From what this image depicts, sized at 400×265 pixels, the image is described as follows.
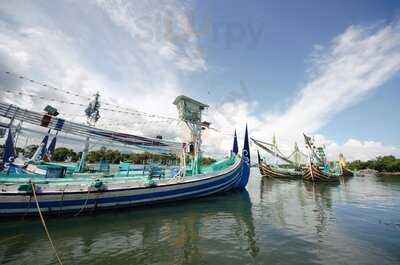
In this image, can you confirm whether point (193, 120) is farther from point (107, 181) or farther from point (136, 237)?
point (136, 237)

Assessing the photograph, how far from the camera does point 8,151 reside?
14.5m

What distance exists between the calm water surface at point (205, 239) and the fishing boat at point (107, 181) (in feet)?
3.01

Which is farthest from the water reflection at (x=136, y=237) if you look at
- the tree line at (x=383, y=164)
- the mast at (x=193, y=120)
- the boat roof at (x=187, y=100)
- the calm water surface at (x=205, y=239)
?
the tree line at (x=383, y=164)

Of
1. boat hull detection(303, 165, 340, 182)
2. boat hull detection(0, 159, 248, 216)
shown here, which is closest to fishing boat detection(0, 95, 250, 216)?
boat hull detection(0, 159, 248, 216)

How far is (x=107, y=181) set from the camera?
14.6 m

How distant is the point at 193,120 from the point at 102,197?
11.1 meters

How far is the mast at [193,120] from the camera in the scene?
19953 millimetres

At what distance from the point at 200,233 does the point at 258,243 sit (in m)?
2.93

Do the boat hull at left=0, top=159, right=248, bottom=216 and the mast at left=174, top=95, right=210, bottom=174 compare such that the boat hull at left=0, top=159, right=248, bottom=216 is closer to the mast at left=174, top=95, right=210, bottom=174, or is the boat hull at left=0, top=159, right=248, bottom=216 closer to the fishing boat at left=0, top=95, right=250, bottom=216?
the fishing boat at left=0, top=95, right=250, bottom=216

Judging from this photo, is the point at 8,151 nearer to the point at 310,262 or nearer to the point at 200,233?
the point at 200,233

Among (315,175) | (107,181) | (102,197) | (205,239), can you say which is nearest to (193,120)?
(107,181)

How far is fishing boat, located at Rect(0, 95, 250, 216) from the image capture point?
11.8m

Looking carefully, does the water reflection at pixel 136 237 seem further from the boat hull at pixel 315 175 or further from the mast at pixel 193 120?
the boat hull at pixel 315 175

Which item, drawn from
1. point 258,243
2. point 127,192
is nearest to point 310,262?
point 258,243
